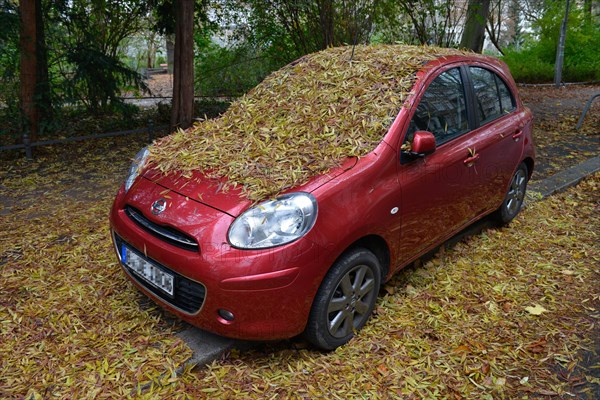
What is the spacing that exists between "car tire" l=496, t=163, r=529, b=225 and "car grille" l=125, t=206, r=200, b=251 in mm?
3168

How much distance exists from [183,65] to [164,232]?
17.8 ft

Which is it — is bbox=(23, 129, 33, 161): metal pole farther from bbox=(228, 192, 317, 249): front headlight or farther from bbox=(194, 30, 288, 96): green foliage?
bbox=(228, 192, 317, 249): front headlight

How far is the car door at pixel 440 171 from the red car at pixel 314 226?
0.01m

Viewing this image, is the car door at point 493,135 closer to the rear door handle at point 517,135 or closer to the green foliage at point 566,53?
the rear door handle at point 517,135

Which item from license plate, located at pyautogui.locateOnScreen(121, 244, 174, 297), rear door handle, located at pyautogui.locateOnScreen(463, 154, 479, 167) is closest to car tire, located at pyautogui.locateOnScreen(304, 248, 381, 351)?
license plate, located at pyautogui.locateOnScreen(121, 244, 174, 297)

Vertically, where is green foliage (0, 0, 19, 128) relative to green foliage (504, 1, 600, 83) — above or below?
below

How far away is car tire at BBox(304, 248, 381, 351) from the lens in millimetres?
2803

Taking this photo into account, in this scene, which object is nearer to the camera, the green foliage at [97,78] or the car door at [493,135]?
the car door at [493,135]

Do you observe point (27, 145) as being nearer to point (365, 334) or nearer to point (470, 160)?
point (365, 334)

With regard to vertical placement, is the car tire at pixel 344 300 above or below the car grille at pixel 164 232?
below

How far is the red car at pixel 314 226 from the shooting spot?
2.61 meters

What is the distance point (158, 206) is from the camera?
293cm

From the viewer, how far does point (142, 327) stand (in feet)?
10.2

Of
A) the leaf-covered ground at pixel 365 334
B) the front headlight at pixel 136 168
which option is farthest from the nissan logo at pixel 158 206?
the leaf-covered ground at pixel 365 334
